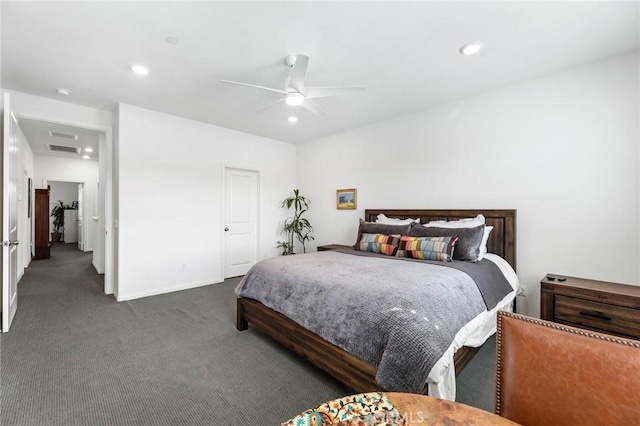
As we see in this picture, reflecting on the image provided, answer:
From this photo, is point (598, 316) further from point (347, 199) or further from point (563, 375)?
point (347, 199)

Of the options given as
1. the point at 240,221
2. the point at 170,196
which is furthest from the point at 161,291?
the point at 240,221

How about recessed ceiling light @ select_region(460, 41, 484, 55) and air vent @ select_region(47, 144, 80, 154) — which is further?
air vent @ select_region(47, 144, 80, 154)

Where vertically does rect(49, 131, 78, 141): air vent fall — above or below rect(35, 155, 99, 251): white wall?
above

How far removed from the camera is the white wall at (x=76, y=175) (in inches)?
282

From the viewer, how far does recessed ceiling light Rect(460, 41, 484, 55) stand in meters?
2.38

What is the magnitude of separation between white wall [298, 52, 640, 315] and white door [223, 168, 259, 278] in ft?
9.03

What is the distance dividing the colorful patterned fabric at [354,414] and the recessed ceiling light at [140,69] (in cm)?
341

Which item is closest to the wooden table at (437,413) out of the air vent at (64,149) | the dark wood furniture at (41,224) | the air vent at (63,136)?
the air vent at (63,136)

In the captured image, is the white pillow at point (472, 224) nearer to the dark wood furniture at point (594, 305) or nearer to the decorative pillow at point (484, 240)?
the decorative pillow at point (484, 240)

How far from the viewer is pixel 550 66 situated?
2730 millimetres

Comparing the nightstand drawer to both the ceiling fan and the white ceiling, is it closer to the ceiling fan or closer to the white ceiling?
the white ceiling

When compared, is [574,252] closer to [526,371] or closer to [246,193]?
[526,371]

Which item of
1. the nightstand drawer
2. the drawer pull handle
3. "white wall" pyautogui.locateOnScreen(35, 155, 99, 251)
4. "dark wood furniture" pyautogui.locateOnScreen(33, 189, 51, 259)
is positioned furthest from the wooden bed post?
"dark wood furniture" pyautogui.locateOnScreen(33, 189, 51, 259)

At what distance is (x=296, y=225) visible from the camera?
5664mm
